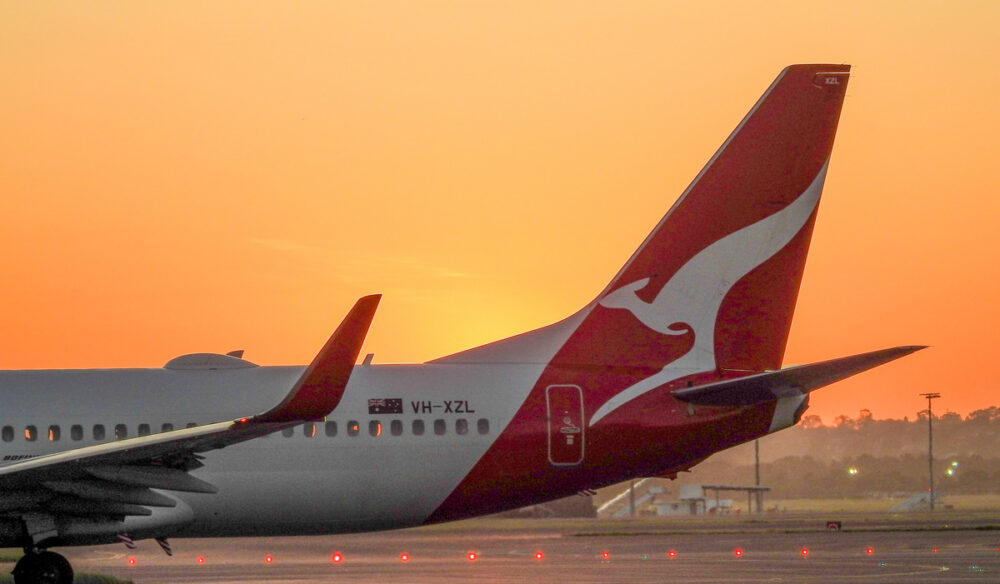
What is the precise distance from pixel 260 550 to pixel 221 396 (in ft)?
42.6

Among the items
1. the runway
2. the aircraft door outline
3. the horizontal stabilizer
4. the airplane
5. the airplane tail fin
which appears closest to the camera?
the horizontal stabilizer

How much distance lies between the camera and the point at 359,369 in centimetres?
2405

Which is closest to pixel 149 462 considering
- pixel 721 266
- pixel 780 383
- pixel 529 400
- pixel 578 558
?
pixel 529 400

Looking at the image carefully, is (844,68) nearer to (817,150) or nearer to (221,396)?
(817,150)

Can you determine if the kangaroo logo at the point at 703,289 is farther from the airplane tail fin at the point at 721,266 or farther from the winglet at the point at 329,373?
the winglet at the point at 329,373

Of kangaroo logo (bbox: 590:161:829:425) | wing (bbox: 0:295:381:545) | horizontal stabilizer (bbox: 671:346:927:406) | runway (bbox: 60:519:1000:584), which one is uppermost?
kangaroo logo (bbox: 590:161:829:425)

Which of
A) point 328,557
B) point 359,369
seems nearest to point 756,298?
point 359,369

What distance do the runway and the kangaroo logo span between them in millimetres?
4191

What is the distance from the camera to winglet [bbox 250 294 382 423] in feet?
60.4

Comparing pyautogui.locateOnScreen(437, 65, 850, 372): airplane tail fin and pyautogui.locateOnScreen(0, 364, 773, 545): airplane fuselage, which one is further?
pyautogui.locateOnScreen(437, 65, 850, 372): airplane tail fin

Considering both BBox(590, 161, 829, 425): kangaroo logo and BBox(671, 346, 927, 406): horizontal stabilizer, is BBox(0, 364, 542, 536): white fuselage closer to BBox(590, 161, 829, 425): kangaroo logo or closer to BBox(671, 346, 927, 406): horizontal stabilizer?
BBox(590, 161, 829, 425): kangaroo logo

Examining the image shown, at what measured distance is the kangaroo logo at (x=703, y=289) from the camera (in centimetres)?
2442

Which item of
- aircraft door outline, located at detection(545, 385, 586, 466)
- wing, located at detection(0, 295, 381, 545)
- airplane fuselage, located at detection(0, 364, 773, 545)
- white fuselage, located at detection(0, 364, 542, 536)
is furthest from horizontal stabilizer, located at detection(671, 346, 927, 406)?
wing, located at detection(0, 295, 381, 545)

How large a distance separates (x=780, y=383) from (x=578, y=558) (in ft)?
30.4
